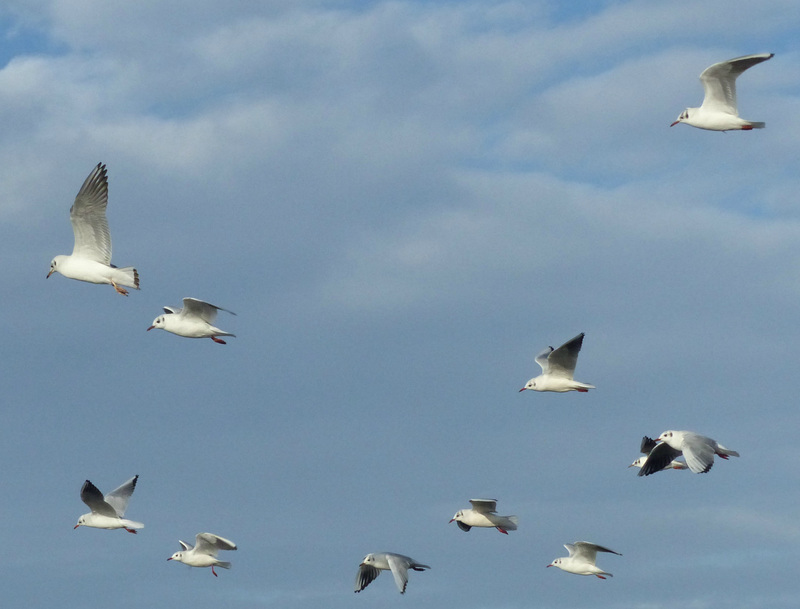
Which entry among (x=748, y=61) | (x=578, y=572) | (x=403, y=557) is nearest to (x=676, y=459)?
(x=578, y=572)

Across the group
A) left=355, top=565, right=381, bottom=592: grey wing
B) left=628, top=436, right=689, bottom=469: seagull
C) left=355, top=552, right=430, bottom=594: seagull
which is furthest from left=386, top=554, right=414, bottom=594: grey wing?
left=628, top=436, right=689, bottom=469: seagull

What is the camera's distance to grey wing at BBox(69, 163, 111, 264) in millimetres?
35688

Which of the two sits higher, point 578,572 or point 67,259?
point 67,259

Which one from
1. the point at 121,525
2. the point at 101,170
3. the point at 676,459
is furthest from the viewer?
the point at 676,459

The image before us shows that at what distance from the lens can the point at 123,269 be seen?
35.8m

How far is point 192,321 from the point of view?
3641 centimetres

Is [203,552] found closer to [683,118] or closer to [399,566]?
[399,566]

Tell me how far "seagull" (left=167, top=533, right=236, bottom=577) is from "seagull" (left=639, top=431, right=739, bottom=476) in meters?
10.7

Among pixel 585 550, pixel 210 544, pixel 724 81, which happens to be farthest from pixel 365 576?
pixel 724 81

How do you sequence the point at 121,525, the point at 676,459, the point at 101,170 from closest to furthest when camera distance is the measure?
the point at 101,170 < the point at 121,525 < the point at 676,459

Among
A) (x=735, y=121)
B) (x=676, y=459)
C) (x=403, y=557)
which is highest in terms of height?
(x=735, y=121)

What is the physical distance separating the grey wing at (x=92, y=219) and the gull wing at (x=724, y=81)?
14309 millimetres

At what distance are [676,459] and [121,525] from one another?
14.4 meters

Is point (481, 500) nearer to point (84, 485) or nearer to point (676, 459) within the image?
point (676, 459)
